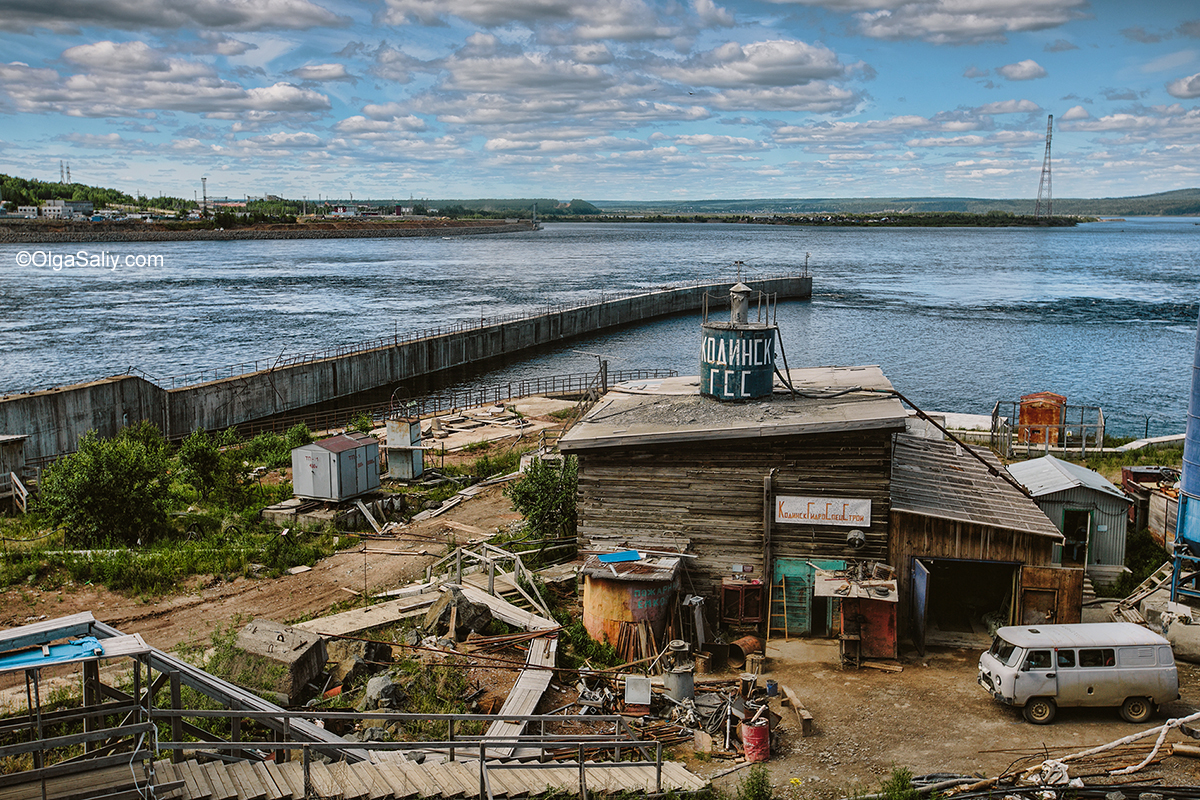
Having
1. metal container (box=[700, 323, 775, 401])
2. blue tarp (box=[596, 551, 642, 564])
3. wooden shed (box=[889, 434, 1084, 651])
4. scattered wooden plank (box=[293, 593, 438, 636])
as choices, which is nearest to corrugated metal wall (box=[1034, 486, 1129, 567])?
wooden shed (box=[889, 434, 1084, 651])

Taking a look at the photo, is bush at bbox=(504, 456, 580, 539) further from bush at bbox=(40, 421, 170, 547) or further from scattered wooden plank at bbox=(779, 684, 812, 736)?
bush at bbox=(40, 421, 170, 547)

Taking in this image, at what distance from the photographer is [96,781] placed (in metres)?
8.69

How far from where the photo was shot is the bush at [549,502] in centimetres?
2338

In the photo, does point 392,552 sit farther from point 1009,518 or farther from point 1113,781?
point 1113,781

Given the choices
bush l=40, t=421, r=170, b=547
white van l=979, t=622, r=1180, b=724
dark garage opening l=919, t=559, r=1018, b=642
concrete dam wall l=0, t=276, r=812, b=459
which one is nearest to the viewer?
white van l=979, t=622, r=1180, b=724

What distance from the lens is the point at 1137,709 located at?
1492 cm

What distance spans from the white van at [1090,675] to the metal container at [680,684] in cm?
524

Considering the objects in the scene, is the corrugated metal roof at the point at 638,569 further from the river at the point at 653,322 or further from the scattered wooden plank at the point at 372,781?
the river at the point at 653,322

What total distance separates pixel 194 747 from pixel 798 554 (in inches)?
496

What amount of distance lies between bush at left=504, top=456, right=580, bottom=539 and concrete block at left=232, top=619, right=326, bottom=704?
833cm

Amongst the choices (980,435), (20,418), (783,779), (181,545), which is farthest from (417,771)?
(20,418)

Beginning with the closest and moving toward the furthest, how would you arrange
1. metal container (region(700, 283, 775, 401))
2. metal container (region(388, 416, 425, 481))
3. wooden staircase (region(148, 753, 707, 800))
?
wooden staircase (region(148, 753, 707, 800)), metal container (region(700, 283, 775, 401)), metal container (region(388, 416, 425, 481))

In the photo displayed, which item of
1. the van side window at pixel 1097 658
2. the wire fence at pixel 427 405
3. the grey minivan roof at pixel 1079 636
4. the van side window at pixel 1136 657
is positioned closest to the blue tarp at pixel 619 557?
the grey minivan roof at pixel 1079 636

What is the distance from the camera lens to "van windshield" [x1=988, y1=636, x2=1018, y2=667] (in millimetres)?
15094
